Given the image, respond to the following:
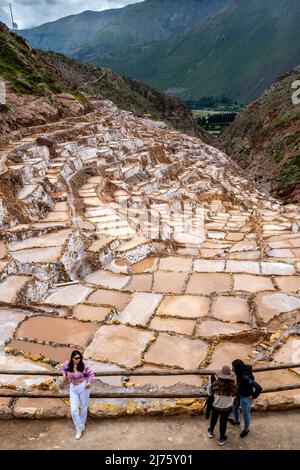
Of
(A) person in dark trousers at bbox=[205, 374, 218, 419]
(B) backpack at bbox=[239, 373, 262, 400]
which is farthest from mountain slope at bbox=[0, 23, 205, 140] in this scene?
(B) backpack at bbox=[239, 373, 262, 400]

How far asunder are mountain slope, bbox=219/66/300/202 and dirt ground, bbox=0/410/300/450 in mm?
33151

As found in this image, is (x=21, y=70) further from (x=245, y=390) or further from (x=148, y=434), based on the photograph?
(x=245, y=390)

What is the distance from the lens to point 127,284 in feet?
30.4

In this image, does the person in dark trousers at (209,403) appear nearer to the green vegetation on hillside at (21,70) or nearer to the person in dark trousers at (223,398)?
the person in dark trousers at (223,398)

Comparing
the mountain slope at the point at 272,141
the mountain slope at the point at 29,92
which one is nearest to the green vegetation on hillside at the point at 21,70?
the mountain slope at the point at 29,92

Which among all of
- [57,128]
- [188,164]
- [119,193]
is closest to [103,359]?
[119,193]

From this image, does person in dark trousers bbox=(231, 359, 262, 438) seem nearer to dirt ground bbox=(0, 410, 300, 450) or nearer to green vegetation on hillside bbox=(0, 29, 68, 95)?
dirt ground bbox=(0, 410, 300, 450)

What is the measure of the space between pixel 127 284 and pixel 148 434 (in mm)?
4682

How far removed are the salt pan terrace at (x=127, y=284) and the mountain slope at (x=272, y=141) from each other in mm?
23991

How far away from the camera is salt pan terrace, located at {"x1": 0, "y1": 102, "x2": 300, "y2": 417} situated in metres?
6.15

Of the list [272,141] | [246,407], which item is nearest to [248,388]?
[246,407]

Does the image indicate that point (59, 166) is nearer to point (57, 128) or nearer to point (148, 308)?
point (57, 128)

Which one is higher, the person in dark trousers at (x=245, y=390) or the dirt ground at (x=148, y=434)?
the person in dark trousers at (x=245, y=390)

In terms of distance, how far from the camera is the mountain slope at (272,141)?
40.8 meters
